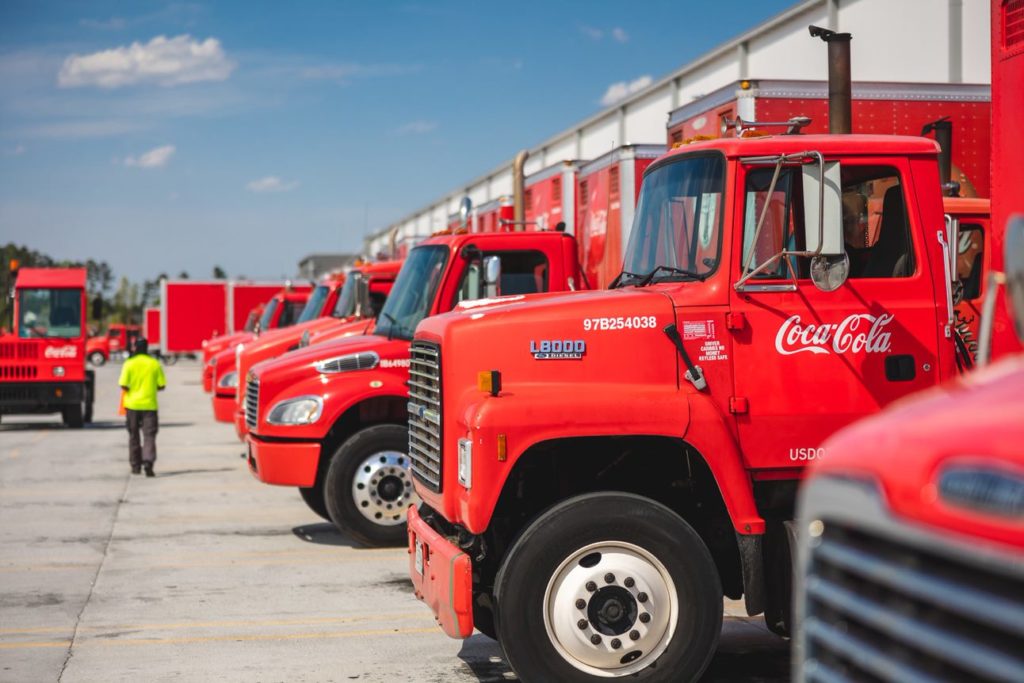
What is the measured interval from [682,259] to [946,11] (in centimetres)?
1370

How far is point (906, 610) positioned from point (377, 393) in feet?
29.8

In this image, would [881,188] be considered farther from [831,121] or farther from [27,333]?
[27,333]

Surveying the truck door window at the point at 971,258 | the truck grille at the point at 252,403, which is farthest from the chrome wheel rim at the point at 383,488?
the truck door window at the point at 971,258

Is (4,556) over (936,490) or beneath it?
beneath

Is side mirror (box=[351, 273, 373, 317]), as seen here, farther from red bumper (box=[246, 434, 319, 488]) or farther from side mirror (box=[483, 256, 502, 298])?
side mirror (box=[483, 256, 502, 298])

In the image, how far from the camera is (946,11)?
1853cm

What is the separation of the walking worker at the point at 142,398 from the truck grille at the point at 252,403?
4893 mm

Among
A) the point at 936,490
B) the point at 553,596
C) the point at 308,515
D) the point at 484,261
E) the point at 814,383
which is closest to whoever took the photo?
the point at 936,490

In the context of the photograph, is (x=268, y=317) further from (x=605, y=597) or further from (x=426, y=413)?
(x=605, y=597)

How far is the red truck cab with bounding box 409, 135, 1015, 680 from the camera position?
6070 mm

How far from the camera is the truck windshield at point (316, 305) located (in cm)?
1852

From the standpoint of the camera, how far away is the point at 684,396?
6320mm

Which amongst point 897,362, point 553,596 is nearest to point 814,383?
point 897,362

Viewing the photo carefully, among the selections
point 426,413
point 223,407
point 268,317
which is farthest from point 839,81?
point 268,317
